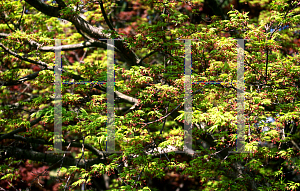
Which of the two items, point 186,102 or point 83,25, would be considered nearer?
point 186,102

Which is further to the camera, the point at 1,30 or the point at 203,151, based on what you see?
the point at 1,30

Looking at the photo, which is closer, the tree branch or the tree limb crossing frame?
the tree limb crossing frame

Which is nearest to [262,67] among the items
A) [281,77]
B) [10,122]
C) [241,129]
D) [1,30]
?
[281,77]

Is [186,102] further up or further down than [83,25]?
further down

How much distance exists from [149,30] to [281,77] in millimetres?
2821

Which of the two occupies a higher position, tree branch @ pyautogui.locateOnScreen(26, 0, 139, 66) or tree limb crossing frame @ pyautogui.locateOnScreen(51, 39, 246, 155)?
tree branch @ pyautogui.locateOnScreen(26, 0, 139, 66)

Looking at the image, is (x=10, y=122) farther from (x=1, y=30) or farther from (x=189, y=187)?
(x=189, y=187)

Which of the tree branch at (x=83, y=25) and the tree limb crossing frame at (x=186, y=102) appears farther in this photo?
the tree branch at (x=83, y=25)

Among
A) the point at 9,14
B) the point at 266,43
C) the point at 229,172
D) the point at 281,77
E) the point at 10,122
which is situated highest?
the point at 9,14

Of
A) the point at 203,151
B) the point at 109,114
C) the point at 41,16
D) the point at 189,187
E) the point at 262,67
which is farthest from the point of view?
the point at 189,187

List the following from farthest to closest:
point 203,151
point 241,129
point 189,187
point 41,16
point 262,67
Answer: point 189,187 < point 41,16 < point 203,151 < point 262,67 < point 241,129

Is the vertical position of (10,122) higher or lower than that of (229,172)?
higher

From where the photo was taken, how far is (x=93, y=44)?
21.1 ft

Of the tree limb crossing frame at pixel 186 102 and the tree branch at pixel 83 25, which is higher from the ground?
the tree branch at pixel 83 25
